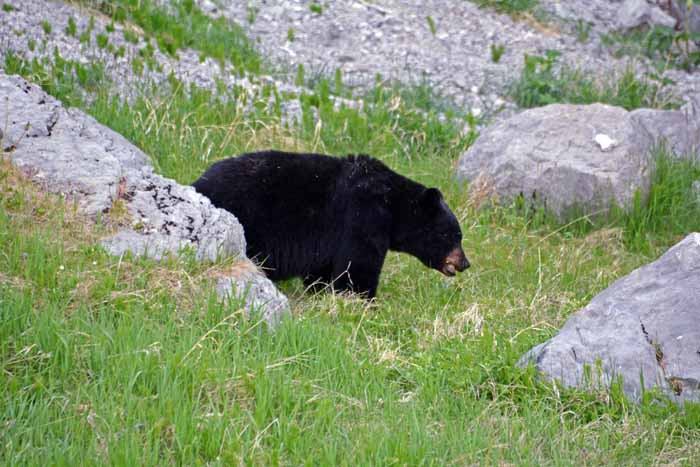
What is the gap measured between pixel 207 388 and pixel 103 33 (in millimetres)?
7246

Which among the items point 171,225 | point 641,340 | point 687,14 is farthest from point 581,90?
point 171,225

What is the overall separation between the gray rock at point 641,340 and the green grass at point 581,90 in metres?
6.70

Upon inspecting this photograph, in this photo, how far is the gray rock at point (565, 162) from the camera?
28.9ft

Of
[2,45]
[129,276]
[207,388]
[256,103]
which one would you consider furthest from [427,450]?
[2,45]

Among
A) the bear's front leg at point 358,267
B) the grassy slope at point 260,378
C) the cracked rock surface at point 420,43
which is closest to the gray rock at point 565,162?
the grassy slope at point 260,378

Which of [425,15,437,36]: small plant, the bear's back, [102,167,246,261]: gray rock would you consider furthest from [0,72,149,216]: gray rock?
[425,15,437,36]: small plant

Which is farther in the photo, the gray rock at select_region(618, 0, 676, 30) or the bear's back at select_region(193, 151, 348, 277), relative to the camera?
the gray rock at select_region(618, 0, 676, 30)

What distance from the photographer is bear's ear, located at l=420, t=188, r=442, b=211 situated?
6878 mm

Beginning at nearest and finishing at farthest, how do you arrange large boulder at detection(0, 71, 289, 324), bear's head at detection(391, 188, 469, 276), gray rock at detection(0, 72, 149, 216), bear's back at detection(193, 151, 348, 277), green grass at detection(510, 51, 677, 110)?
large boulder at detection(0, 71, 289, 324) → gray rock at detection(0, 72, 149, 216) → bear's back at detection(193, 151, 348, 277) → bear's head at detection(391, 188, 469, 276) → green grass at detection(510, 51, 677, 110)

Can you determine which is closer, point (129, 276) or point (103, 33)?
point (129, 276)

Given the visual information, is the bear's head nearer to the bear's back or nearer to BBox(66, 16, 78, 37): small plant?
the bear's back

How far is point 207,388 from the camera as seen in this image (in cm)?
447

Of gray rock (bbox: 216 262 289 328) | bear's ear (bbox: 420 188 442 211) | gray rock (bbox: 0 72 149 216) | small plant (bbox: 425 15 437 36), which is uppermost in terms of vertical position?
gray rock (bbox: 0 72 149 216)

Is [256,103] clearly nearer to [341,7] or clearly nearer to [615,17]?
[341,7]
